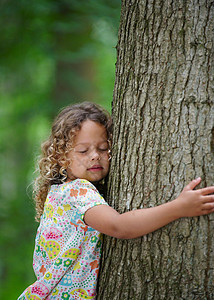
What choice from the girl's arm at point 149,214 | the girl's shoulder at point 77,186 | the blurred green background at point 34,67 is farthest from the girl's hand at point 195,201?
the blurred green background at point 34,67

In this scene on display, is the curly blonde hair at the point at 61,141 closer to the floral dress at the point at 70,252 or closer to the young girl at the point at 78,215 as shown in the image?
the young girl at the point at 78,215

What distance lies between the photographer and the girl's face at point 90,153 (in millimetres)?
2359

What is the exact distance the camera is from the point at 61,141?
98.3 inches

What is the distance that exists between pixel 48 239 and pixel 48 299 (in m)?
0.39

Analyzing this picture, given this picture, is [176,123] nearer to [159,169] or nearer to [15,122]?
[159,169]

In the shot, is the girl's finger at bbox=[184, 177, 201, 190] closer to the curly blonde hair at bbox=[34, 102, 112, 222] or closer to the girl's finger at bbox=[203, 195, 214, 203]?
the girl's finger at bbox=[203, 195, 214, 203]

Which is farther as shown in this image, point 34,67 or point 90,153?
point 34,67

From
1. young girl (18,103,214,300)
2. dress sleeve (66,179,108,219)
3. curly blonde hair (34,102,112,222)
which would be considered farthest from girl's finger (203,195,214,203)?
curly blonde hair (34,102,112,222)

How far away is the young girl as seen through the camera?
6.57 ft

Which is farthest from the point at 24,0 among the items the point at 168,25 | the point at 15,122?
the point at 168,25

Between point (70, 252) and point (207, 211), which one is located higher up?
point (207, 211)

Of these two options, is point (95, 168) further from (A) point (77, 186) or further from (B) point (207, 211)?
(B) point (207, 211)

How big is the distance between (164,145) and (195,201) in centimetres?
37

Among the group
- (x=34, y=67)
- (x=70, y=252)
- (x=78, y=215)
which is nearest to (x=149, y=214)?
(x=78, y=215)
